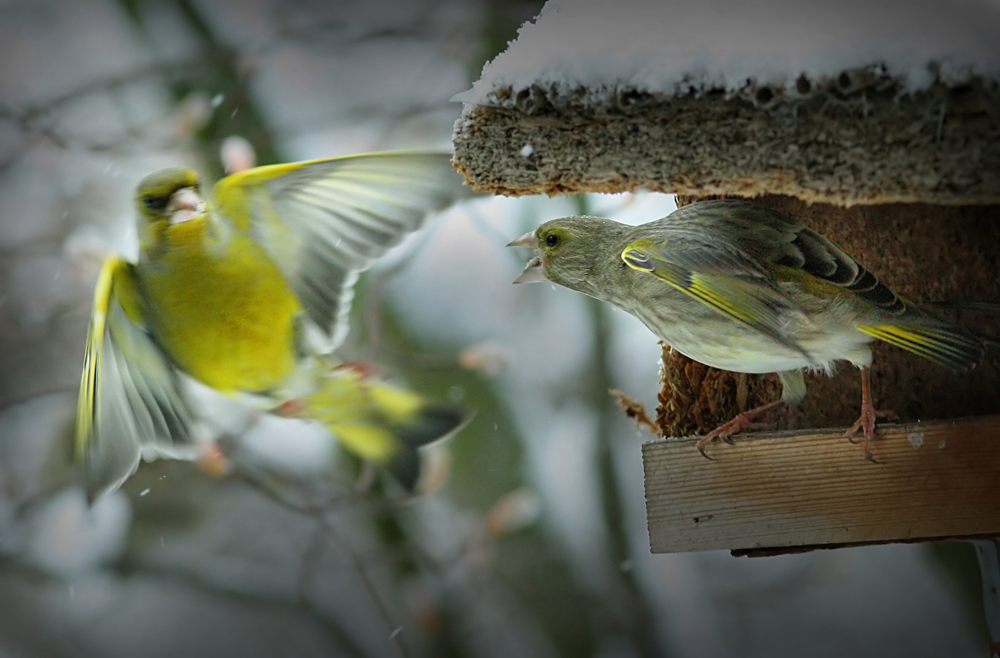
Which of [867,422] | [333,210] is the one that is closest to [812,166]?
[867,422]

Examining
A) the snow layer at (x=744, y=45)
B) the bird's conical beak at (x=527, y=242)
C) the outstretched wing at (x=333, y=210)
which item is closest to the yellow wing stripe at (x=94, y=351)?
the outstretched wing at (x=333, y=210)

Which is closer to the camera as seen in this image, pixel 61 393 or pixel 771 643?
pixel 61 393

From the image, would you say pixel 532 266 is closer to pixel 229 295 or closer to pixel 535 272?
pixel 535 272

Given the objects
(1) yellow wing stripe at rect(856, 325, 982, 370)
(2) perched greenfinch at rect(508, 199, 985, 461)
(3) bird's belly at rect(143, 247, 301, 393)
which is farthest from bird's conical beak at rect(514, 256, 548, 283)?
(3) bird's belly at rect(143, 247, 301, 393)

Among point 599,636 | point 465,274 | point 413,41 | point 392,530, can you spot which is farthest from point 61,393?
point 599,636

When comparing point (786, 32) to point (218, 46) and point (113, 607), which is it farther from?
point (113, 607)

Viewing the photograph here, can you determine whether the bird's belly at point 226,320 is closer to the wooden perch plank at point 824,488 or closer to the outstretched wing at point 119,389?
the outstretched wing at point 119,389
